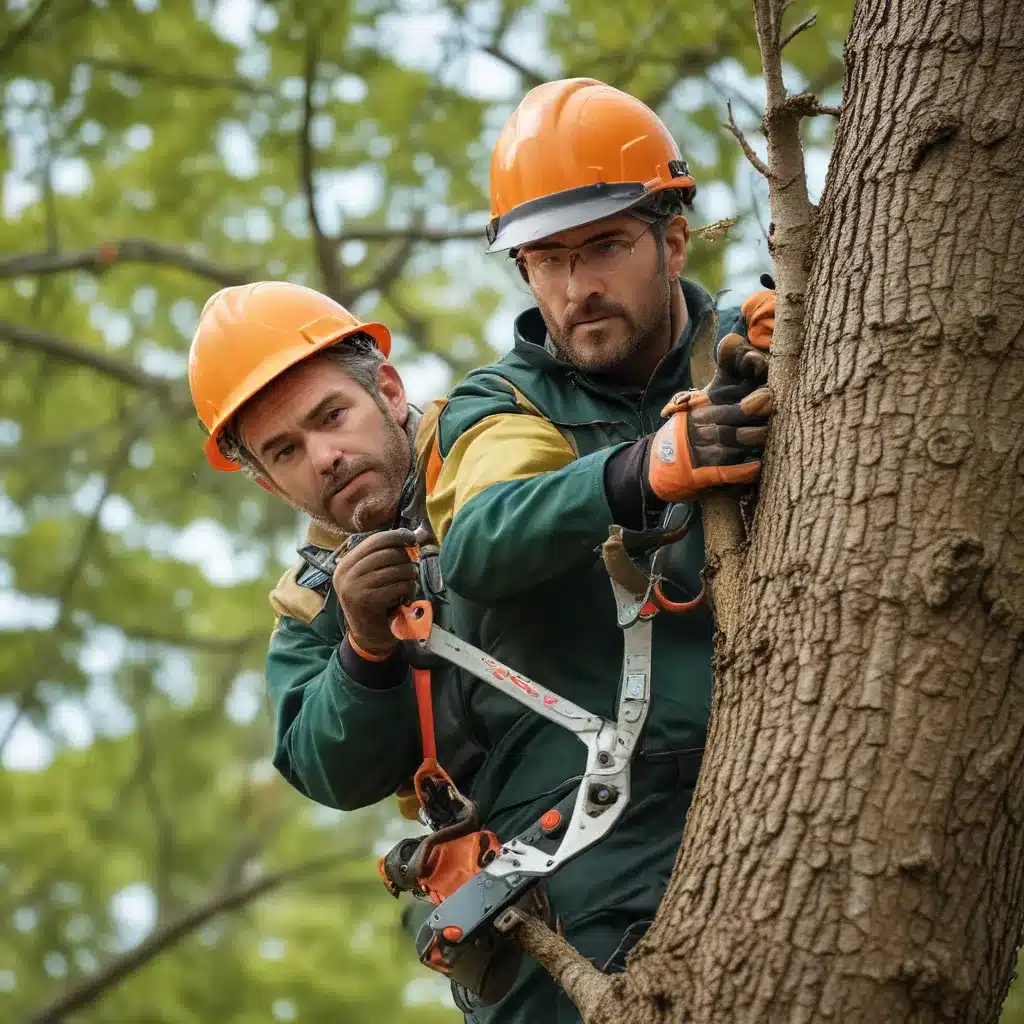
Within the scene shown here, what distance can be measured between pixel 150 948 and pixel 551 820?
24.5 feet

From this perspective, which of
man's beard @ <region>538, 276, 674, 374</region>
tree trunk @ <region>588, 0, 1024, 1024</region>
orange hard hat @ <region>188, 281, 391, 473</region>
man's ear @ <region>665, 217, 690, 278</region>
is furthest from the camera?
orange hard hat @ <region>188, 281, 391, 473</region>

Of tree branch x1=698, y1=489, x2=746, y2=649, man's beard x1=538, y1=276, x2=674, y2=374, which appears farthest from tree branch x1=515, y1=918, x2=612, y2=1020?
man's beard x1=538, y1=276, x2=674, y2=374

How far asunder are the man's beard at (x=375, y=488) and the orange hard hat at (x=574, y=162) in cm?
56

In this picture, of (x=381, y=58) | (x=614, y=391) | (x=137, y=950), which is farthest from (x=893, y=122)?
(x=137, y=950)

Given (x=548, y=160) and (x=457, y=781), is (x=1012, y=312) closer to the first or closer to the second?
(x=548, y=160)

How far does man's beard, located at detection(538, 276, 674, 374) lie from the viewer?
112 inches

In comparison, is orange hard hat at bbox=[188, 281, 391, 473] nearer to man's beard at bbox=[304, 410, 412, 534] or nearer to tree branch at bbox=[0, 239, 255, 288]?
man's beard at bbox=[304, 410, 412, 534]

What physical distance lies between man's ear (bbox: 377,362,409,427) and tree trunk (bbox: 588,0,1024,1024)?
1430mm

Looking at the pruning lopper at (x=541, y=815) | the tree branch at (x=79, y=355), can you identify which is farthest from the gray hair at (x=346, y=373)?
the tree branch at (x=79, y=355)

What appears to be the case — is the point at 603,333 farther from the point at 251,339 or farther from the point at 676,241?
the point at 251,339

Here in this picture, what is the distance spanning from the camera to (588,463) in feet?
7.89

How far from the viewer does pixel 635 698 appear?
246cm

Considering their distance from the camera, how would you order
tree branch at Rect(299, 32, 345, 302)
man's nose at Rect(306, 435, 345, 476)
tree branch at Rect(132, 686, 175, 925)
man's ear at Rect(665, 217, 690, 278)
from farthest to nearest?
1. tree branch at Rect(132, 686, 175, 925)
2. tree branch at Rect(299, 32, 345, 302)
3. man's nose at Rect(306, 435, 345, 476)
4. man's ear at Rect(665, 217, 690, 278)

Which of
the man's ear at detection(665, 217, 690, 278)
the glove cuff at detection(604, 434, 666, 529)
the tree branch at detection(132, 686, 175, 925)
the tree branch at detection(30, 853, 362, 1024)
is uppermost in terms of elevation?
the man's ear at detection(665, 217, 690, 278)
